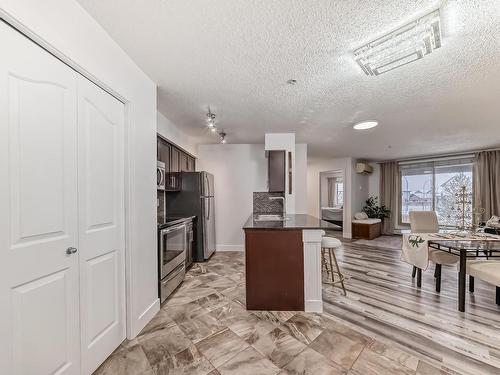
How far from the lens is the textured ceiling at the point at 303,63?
137 centimetres

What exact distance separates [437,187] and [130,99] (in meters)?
7.85

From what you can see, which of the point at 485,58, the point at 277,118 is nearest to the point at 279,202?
the point at 277,118

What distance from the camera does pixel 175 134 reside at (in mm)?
3721

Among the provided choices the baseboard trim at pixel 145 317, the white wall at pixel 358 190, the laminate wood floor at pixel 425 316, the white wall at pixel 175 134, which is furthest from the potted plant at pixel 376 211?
the baseboard trim at pixel 145 317

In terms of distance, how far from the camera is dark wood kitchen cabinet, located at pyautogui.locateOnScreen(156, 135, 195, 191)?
312cm

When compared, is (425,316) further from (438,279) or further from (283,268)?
(283,268)

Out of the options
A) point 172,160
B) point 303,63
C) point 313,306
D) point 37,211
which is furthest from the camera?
point 172,160

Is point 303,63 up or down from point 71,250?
up

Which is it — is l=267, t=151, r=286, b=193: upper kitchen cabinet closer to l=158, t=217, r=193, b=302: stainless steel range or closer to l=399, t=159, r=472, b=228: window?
l=158, t=217, r=193, b=302: stainless steel range

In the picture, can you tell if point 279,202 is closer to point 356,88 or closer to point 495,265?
point 356,88

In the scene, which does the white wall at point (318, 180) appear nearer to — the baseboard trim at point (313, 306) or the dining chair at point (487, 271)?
the dining chair at point (487, 271)

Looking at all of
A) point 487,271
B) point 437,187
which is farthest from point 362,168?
Result: point 487,271

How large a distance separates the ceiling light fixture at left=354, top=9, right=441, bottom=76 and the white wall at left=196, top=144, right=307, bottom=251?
3.07 metres

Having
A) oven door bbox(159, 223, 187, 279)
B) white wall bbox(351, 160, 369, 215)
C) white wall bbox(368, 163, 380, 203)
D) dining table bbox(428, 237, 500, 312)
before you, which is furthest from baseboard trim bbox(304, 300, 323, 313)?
white wall bbox(368, 163, 380, 203)
